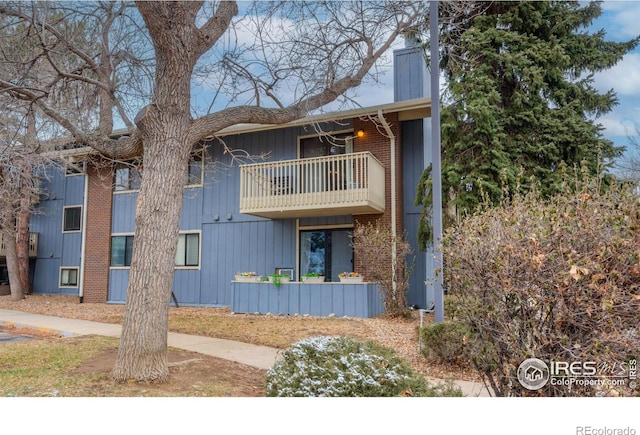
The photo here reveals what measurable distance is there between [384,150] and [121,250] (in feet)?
29.3

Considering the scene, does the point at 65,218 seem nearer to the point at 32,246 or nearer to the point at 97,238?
the point at 32,246

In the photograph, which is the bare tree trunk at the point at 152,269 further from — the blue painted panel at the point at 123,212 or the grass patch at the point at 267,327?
the blue painted panel at the point at 123,212

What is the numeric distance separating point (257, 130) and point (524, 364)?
1095 cm

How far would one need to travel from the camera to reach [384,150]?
12.0m

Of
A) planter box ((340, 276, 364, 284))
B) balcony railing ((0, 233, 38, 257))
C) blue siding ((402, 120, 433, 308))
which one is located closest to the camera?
planter box ((340, 276, 364, 284))

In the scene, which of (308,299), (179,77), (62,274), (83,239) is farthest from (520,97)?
(62,274)

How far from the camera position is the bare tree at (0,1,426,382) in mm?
5133

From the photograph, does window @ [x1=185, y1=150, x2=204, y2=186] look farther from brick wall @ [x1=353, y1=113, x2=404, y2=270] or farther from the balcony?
brick wall @ [x1=353, y1=113, x2=404, y2=270]

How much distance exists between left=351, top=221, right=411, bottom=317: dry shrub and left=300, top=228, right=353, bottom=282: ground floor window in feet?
4.00

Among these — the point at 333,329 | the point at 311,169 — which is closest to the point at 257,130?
the point at 311,169

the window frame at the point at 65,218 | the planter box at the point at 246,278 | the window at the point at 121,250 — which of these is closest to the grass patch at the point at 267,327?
the planter box at the point at 246,278

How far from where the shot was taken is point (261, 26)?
297 inches

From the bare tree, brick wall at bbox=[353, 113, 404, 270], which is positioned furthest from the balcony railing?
brick wall at bbox=[353, 113, 404, 270]
